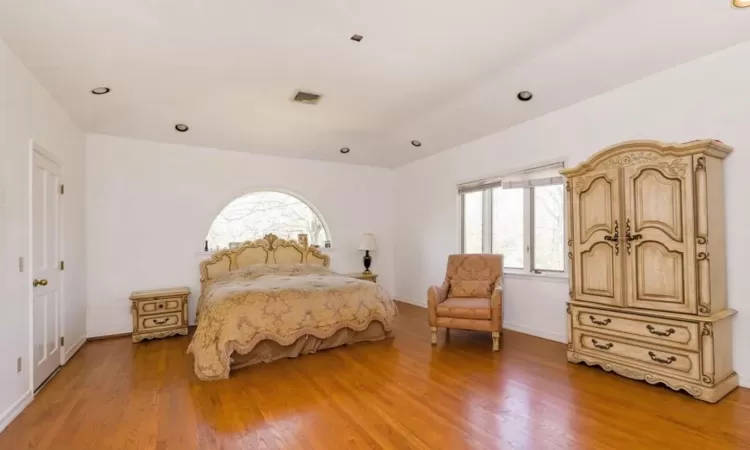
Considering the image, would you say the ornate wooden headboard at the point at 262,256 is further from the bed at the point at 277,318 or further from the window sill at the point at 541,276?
the window sill at the point at 541,276

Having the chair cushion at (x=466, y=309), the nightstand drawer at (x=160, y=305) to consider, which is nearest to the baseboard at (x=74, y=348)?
the nightstand drawer at (x=160, y=305)

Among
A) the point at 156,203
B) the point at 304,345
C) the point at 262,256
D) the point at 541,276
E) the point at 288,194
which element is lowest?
the point at 304,345

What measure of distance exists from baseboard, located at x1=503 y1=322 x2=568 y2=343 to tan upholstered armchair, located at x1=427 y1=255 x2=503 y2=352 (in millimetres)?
654

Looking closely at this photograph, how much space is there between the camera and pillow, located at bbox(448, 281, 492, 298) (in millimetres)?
4500

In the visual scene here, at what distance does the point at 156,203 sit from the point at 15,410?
3.02 metres

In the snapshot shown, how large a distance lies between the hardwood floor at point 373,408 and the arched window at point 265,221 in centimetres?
223

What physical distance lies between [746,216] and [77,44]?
17.6 feet

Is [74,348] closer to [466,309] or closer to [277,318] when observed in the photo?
[277,318]

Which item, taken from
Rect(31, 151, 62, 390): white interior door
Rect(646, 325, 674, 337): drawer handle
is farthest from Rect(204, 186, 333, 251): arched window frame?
Rect(646, 325, 674, 337): drawer handle

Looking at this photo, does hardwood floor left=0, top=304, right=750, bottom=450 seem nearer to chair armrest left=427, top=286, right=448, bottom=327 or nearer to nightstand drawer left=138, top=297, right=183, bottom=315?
chair armrest left=427, top=286, right=448, bottom=327

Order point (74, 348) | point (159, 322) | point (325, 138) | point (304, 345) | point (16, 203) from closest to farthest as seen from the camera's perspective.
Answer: point (16, 203), point (304, 345), point (74, 348), point (159, 322), point (325, 138)

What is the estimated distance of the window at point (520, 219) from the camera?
173 inches

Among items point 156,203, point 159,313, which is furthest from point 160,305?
point 156,203

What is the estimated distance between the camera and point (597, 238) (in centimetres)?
331
